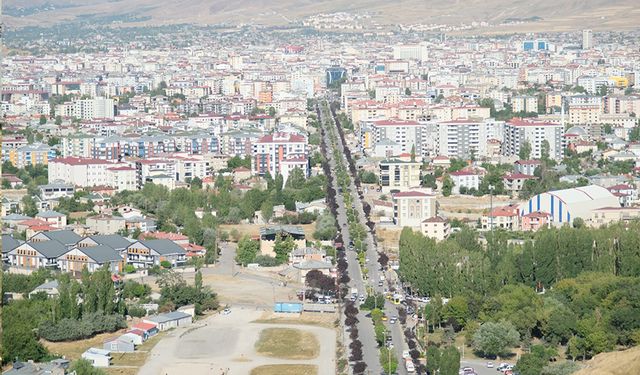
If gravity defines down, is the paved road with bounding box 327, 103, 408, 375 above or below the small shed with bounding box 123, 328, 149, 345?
below

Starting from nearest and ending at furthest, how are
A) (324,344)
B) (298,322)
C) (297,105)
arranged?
1. (324,344)
2. (298,322)
3. (297,105)

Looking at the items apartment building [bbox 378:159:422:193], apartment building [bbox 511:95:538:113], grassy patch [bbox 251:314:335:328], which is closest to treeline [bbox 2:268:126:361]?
grassy patch [bbox 251:314:335:328]

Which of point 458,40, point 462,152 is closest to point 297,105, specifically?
point 462,152

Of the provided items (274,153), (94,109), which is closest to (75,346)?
(274,153)

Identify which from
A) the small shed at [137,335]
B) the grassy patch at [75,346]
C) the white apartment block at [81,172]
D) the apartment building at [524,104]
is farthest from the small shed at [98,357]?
the apartment building at [524,104]

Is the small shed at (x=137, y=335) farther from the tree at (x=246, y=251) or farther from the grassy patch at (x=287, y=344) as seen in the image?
the tree at (x=246, y=251)

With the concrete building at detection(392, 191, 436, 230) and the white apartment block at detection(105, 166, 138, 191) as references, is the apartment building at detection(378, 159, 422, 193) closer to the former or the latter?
the concrete building at detection(392, 191, 436, 230)

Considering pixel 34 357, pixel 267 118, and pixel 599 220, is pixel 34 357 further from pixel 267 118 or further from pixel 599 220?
pixel 267 118
